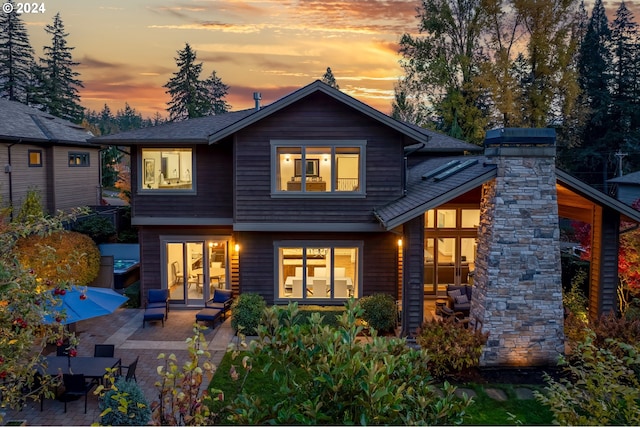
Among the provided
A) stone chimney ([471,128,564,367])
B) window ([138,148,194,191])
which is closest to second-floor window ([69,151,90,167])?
window ([138,148,194,191])

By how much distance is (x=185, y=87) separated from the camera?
47.8 m

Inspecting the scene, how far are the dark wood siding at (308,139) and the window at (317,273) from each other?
1170 millimetres

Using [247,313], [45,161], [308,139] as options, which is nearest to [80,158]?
[45,161]

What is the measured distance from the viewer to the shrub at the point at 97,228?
63.0 ft

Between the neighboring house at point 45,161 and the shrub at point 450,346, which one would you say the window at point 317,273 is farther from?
the neighboring house at point 45,161

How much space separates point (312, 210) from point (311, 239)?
3.39 ft

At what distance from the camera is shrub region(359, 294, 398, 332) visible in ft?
42.5

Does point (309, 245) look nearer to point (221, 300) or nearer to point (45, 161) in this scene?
point (221, 300)

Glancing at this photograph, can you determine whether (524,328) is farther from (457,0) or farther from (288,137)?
(457,0)

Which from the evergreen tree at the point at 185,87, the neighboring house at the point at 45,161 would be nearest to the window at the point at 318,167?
the neighboring house at the point at 45,161

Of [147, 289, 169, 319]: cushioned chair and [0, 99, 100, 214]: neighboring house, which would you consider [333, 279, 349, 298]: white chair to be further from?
[0, 99, 100, 214]: neighboring house

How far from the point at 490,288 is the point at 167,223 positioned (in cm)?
1012

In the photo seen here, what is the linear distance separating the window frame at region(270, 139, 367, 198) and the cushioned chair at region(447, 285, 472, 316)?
13.6ft

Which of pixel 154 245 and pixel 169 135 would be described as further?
pixel 154 245
